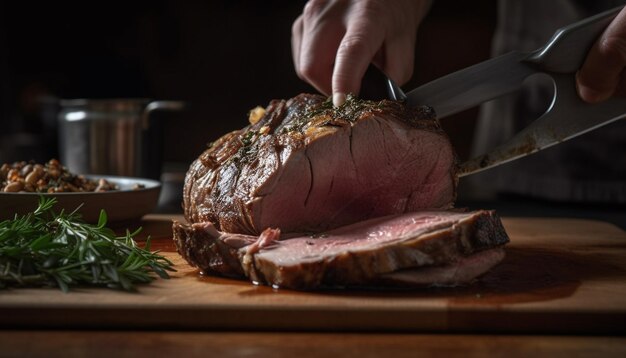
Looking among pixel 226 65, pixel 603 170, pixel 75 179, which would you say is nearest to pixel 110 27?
pixel 226 65

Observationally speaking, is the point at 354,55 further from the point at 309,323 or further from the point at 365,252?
the point at 309,323

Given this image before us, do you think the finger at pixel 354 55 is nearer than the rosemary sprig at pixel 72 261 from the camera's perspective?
No

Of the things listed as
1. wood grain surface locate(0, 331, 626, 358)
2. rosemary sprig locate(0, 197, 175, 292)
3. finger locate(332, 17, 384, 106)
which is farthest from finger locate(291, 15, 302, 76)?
wood grain surface locate(0, 331, 626, 358)

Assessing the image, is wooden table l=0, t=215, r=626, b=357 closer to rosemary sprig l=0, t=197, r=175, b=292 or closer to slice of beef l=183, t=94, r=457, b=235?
rosemary sprig l=0, t=197, r=175, b=292

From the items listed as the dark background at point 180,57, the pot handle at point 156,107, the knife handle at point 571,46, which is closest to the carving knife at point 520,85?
the knife handle at point 571,46

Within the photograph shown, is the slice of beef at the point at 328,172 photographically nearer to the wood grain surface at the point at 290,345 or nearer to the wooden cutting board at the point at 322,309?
the wooden cutting board at the point at 322,309

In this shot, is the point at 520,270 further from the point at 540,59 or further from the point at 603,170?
the point at 603,170

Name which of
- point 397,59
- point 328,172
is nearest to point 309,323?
point 328,172
